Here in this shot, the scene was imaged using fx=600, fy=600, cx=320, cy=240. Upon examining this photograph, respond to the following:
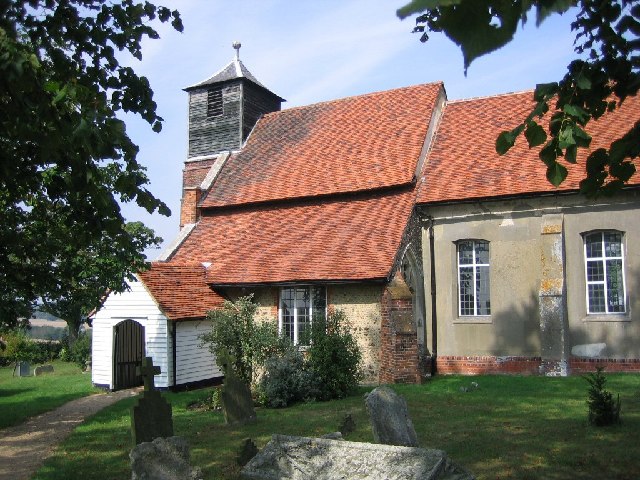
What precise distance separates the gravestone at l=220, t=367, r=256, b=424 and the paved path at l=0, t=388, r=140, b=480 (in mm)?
3334

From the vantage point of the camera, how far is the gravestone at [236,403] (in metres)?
12.8

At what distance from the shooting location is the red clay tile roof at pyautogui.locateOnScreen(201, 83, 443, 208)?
69.1 feet

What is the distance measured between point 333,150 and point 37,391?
44.6 ft

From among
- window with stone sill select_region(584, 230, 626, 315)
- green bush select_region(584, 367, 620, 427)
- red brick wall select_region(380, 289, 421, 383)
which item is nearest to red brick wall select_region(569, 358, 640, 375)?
window with stone sill select_region(584, 230, 626, 315)

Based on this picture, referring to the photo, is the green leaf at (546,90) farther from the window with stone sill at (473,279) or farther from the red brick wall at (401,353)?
the window with stone sill at (473,279)

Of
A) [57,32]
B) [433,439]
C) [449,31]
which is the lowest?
[433,439]

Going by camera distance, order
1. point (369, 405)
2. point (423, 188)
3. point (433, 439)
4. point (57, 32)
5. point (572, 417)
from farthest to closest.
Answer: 1. point (423, 188)
2. point (572, 417)
3. point (433, 439)
4. point (369, 405)
5. point (57, 32)

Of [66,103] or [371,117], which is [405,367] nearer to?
[371,117]

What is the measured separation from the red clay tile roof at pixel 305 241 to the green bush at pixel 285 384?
10.6ft

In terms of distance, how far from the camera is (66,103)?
18.9 ft

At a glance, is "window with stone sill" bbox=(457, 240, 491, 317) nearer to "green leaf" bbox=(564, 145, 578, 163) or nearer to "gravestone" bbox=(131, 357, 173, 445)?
"gravestone" bbox=(131, 357, 173, 445)

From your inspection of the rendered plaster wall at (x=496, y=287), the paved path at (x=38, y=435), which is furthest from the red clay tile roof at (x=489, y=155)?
the paved path at (x=38, y=435)

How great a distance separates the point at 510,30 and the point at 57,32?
605cm

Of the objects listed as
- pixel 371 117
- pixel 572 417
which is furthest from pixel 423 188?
pixel 572 417
